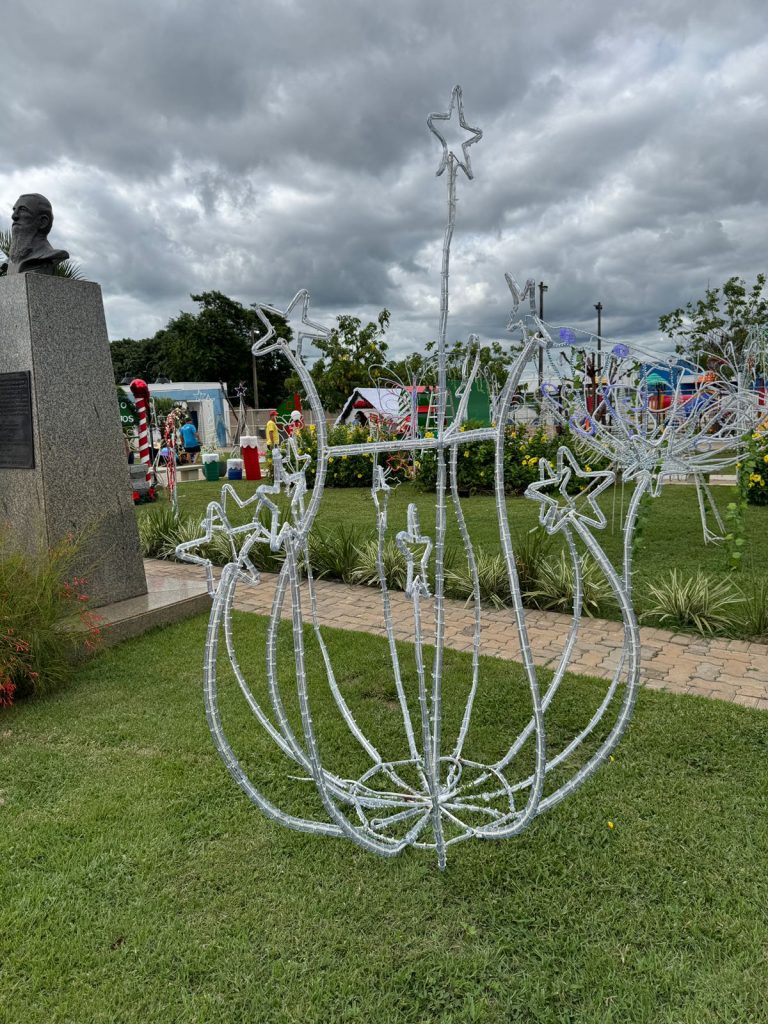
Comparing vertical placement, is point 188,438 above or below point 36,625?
above

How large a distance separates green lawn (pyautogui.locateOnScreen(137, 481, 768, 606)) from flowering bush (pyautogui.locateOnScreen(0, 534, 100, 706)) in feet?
14.5

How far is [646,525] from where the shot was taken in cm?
882

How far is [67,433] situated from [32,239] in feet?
5.18

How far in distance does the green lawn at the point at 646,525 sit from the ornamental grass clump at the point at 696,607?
334 millimetres

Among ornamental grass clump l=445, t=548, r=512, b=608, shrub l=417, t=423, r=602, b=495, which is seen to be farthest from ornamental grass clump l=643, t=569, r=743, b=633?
shrub l=417, t=423, r=602, b=495

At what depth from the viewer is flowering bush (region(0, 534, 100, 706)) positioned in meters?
3.91

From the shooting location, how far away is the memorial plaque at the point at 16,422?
16.3 ft

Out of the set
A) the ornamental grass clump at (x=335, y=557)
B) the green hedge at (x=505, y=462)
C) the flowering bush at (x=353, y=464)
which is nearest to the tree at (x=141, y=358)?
the flowering bush at (x=353, y=464)

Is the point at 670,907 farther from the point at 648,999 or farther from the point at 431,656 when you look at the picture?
the point at 431,656

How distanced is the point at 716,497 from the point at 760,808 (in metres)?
9.62

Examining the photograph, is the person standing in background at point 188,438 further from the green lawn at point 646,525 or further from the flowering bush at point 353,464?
the green lawn at point 646,525

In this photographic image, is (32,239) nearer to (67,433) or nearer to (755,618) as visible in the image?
(67,433)

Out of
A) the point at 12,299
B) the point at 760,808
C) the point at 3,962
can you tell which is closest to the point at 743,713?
the point at 760,808

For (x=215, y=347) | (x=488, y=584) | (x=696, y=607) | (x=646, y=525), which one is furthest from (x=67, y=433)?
(x=215, y=347)
